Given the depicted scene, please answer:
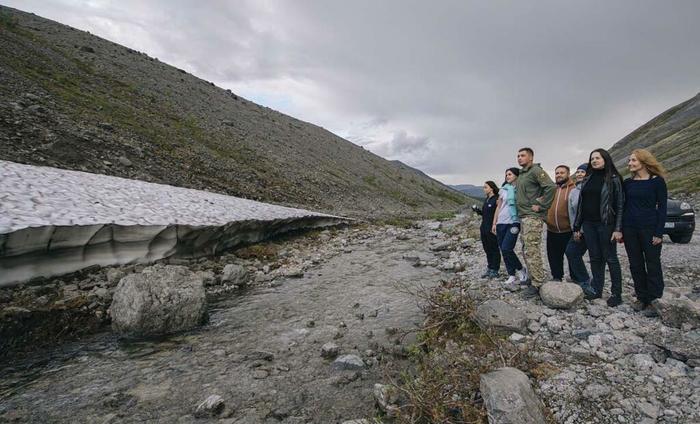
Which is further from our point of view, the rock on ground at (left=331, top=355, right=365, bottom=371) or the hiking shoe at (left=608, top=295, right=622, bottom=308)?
the hiking shoe at (left=608, top=295, right=622, bottom=308)

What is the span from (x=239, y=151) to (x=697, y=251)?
31.1 metres

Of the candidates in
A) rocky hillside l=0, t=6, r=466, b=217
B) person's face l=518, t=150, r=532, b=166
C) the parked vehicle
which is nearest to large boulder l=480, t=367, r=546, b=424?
person's face l=518, t=150, r=532, b=166

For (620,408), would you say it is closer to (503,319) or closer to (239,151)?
(503,319)

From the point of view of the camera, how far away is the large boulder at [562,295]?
5.72 m

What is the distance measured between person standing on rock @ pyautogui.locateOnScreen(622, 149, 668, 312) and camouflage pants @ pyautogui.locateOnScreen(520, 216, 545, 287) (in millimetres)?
1430

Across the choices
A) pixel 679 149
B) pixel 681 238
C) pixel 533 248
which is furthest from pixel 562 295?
pixel 679 149

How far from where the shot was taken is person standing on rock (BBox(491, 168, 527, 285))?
23.7ft

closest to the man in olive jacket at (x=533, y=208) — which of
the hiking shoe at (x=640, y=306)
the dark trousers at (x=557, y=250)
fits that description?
the dark trousers at (x=557, y=250)

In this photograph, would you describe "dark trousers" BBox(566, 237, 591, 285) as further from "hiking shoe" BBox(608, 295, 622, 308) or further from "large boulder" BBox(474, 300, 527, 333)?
"large boulder" BBox(474, 300, 527, 333)

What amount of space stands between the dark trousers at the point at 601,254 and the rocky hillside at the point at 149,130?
17.8 m

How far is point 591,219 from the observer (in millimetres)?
5953

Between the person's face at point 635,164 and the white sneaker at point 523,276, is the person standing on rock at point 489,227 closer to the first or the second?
the white sneaker at point 523,276

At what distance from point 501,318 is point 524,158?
341cm

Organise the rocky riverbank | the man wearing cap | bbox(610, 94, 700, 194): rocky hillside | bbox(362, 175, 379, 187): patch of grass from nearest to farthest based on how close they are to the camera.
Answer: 1. the rocky riverbank
2. the man wearing cap
3. bbox(610, 94, 700, 194): rocky hillside
4. bbox(362, 175, 379, 187): patch of grass
